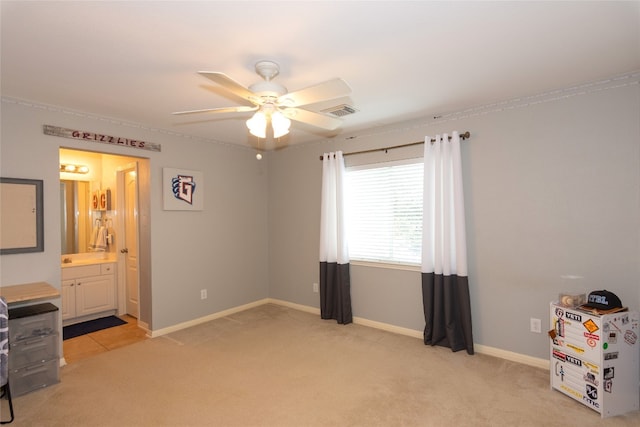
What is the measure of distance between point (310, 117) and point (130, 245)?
3685 mm

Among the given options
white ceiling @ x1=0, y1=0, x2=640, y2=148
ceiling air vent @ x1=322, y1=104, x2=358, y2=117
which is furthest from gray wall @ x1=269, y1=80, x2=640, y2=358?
ceiling air vent @ x1=322, y1=104, x2=358, y2=117

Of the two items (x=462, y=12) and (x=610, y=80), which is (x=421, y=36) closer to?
(x=462, y=12)

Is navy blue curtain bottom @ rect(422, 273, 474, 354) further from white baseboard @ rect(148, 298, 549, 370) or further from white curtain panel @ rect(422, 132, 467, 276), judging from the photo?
white baseboard @ rect(148, 298, 549, 370)

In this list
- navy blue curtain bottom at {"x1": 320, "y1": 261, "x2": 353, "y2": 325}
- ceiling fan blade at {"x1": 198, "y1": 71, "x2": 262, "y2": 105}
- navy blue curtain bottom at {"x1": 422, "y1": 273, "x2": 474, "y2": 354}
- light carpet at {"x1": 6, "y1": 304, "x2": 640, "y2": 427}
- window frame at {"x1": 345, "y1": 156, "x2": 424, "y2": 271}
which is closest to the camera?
ceiling fan blade at {"x1": 198, "y1": 71, "x2": 262, "y2": 105}

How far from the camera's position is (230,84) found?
1.86 metres

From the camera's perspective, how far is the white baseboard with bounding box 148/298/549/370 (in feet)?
10.1

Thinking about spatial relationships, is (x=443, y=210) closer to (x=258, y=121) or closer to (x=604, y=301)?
(x=604, y=301)

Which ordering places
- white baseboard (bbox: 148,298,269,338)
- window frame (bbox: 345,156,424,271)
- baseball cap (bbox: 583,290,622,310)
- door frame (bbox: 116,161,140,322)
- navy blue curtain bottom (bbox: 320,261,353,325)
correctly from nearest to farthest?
baseball cap (bbox: 583,290,622,310) → window frame (bbox: 345,156,424,271) → white baseboard (bbox: 148,298,269,338) → navy blue curtain bottom (bbox: 320,261,353,325) → door frame (bbox: 116,161,140,322)

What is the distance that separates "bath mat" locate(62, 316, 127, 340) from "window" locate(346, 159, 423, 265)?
3318mm

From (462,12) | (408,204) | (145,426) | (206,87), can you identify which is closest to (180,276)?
(145,426)

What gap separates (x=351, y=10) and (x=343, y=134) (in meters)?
2.65

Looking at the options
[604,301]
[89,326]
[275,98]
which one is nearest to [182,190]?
[89,326]

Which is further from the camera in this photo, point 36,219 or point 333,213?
point 333,213

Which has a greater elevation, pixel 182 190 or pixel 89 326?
pixel 182 190
